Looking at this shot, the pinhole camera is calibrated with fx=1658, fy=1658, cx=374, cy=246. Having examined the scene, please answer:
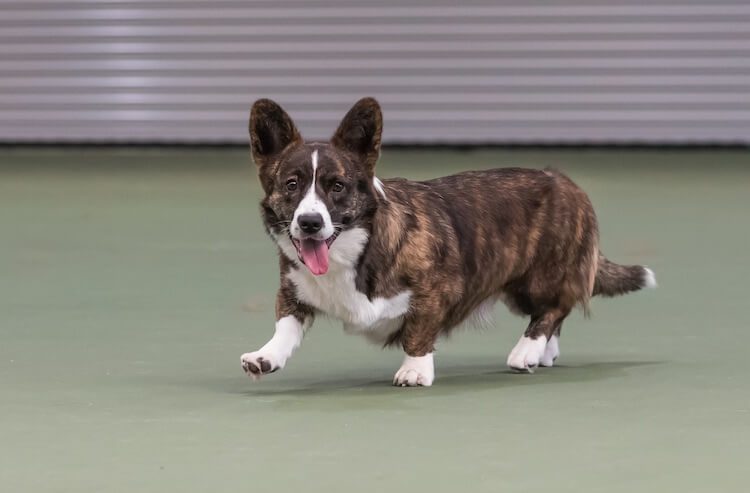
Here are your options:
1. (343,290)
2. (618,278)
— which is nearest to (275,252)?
(618,278)

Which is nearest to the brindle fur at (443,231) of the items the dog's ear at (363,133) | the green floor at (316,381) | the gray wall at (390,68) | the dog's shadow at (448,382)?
the dog's ear at (363,133)

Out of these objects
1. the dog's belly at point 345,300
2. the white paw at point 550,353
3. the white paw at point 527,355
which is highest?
the dog's belly at point 345,300

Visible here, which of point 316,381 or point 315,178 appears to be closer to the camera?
point 315,178

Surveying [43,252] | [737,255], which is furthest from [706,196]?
[43,252]

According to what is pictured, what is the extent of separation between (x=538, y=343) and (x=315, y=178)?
1.19 m

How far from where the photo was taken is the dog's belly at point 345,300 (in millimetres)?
5543

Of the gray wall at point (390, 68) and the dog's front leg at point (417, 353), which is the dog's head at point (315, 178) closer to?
the dog's front leg at point (417, 353)

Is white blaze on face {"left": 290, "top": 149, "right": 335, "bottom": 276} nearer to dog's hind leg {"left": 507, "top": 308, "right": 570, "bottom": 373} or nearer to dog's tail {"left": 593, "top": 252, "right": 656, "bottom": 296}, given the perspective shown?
dog's hind leg {"left": 507, "top": 308, "right": 570, "bottom": 373}

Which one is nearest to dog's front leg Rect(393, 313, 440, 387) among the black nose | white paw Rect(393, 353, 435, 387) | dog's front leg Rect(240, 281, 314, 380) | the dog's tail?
white paw Rect(393, 353, 435, 387)

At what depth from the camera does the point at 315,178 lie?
212 inches

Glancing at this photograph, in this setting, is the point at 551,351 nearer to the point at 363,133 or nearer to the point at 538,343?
the point at 538,343

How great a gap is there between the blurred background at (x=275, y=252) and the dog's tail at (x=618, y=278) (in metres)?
0.24

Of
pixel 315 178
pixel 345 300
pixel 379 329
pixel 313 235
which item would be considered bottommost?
pixel 379 329

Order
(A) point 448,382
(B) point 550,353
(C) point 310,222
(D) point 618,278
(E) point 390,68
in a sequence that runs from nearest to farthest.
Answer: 1. (C) point 310,222
2. (A) point 448,382
3. (B) point 550,353
4. (D) point 618,278
5. (E) point 390,68
